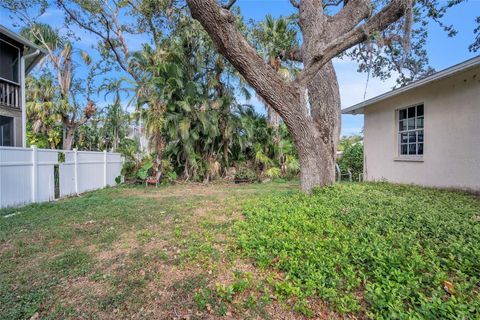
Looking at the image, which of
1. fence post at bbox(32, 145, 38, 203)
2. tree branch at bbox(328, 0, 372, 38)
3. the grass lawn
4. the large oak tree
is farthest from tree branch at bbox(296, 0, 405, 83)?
fence post at bbox(32, 145, 38, 203)

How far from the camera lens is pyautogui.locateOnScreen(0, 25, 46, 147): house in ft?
26.6

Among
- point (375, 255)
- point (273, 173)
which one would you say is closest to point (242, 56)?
point (375, 255)

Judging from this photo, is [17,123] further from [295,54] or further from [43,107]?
[295,54]

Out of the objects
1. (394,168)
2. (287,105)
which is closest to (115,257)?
(287,105)

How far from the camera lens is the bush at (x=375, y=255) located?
1.95 m

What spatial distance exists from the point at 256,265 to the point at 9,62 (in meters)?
10.5

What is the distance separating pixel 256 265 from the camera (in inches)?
104

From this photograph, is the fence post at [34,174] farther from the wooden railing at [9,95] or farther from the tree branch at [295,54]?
the tree branch at [295,54]

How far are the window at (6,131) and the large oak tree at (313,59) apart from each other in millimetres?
7716

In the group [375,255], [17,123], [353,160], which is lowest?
[375,255]

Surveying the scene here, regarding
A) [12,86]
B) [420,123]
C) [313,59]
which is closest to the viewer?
[313,59]

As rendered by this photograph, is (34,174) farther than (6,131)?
No

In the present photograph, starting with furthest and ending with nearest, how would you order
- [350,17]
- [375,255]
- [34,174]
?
[350,17] → [34,174] → [375,255]

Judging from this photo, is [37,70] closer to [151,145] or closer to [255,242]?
[151,145]
